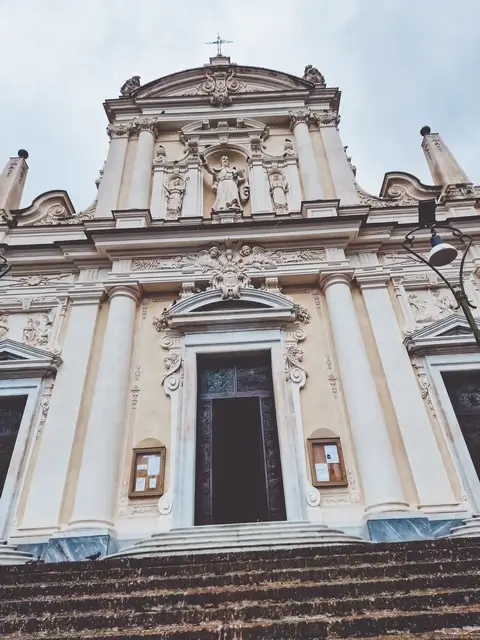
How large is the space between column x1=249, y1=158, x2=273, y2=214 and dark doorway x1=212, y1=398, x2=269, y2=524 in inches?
185

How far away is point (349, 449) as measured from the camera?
25.2 ft

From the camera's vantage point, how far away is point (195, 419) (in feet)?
26.3

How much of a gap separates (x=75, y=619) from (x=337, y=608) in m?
2.04

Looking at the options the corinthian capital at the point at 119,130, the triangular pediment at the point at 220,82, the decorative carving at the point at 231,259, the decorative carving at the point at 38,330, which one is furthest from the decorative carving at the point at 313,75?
the decorative carving at the point at 38,330

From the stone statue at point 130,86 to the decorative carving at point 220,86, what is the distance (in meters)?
1.95

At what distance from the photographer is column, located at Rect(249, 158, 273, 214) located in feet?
37.0

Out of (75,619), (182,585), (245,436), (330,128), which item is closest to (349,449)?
(245,436)

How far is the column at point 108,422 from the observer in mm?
6895

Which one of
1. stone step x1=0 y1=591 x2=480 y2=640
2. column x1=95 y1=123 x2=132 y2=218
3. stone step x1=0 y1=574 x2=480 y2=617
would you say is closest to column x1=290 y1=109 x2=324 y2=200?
column x1=95 y1=123 x2=132 y2=218

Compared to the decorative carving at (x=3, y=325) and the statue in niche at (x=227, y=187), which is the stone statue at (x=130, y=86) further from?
the decorative carving at (x=3, y=325)

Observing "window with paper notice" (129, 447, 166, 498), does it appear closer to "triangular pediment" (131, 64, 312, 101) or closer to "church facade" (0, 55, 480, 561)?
"church facade" (0, 55, 480, 561)

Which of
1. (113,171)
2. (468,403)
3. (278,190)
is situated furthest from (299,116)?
(468,403)

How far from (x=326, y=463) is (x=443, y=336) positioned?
3213 mm

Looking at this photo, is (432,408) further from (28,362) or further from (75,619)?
(28,362)
